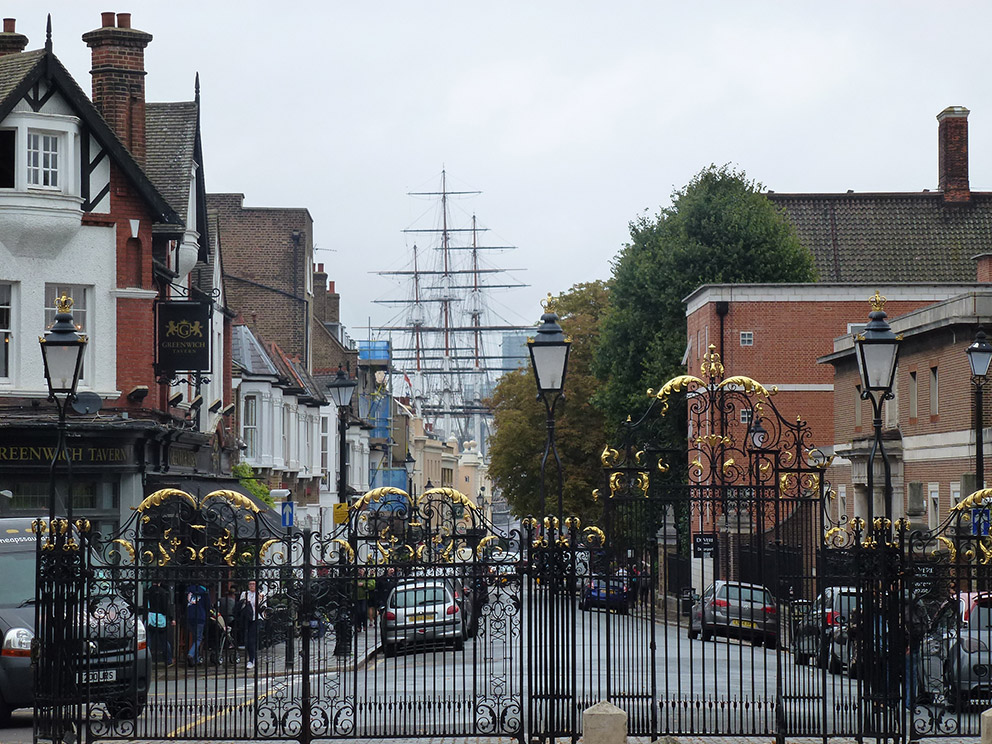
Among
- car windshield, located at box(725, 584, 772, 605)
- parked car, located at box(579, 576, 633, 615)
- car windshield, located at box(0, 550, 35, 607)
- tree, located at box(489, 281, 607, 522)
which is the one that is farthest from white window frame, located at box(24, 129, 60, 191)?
tree, located at box(489, 281, 607, 522)

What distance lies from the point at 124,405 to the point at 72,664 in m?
16.2

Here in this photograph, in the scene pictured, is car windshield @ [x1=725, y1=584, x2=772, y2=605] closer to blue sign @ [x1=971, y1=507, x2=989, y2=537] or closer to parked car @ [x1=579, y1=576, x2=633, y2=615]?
parked car @ [x1=579, y1=576, x2=633, y2=615]

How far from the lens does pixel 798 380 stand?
54250mm

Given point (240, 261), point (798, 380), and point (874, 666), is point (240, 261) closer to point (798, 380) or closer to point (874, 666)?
point (798, 380)

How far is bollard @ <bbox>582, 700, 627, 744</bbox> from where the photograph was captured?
1505 centimetres

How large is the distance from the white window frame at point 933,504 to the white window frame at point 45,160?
22217 mm

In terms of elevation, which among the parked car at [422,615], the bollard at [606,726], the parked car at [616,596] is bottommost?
the bollard at [606,726]

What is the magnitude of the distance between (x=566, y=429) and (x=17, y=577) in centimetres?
5224

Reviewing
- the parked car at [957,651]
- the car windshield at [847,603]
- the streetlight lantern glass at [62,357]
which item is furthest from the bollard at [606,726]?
the streetlight lantern glass at [62,357]

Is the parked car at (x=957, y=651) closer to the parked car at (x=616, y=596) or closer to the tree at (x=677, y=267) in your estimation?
the parked car at (x=616, y=596)

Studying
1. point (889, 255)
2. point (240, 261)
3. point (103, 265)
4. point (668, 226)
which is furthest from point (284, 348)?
point (103, 265)

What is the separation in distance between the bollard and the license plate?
211 inches

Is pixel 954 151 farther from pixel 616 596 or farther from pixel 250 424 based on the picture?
pixel 616 596

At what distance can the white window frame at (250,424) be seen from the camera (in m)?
50.3
